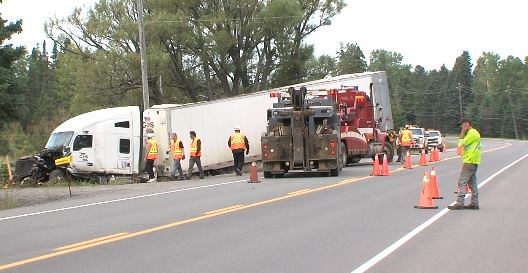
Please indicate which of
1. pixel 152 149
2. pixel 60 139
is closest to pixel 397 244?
pixel 152 149

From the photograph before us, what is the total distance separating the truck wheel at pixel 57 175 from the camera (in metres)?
25.0

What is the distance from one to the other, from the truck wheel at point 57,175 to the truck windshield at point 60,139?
3.47 ft

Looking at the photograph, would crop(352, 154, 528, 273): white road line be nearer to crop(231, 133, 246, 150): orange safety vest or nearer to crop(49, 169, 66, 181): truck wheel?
crop(231, 133, 246, 150): orange safety vest

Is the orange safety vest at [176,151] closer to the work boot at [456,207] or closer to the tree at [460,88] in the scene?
the work boot at [456,207]

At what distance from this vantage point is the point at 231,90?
165ft

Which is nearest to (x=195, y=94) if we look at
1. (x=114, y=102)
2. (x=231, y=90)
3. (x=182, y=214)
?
(x=231, y=90)

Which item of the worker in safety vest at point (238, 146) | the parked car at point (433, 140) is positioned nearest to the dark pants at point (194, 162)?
the worker in safety vest at point (238, 146)

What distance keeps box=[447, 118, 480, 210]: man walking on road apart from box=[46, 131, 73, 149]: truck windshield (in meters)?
16.8

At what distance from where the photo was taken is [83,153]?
25.4m

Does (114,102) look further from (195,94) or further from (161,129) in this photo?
(161,129)

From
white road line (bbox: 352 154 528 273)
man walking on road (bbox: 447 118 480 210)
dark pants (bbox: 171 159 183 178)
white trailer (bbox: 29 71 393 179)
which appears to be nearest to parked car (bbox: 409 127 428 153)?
white trailer (bbox: 29 71 393 179)

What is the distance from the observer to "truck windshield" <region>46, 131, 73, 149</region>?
2561cm

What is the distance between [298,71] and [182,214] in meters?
38.2

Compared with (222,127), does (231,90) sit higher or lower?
higher
